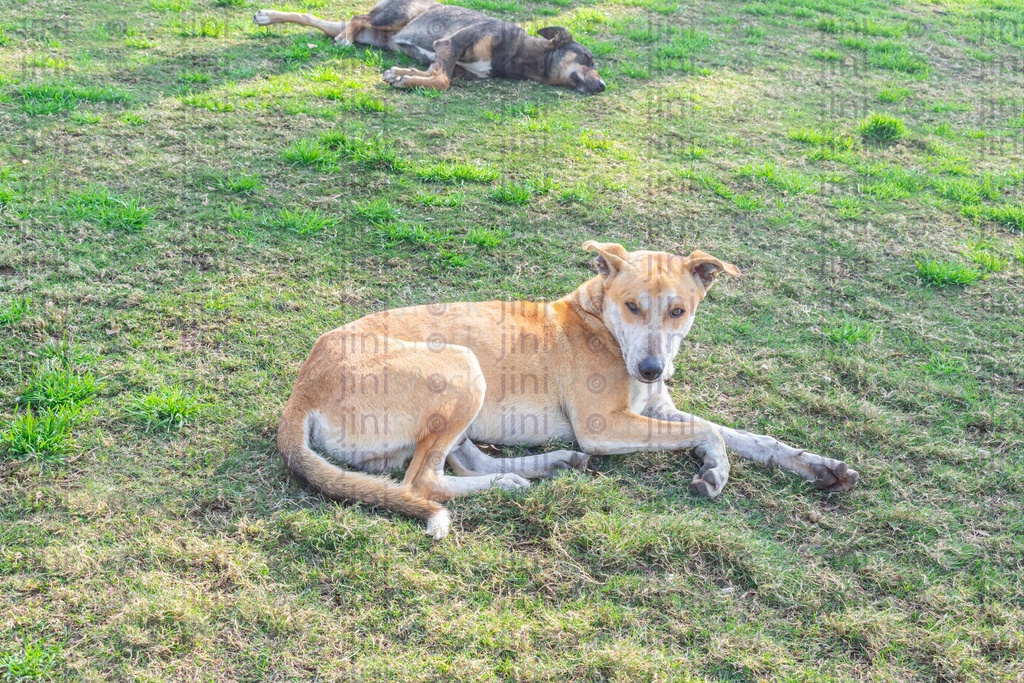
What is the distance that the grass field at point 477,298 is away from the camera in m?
2.96

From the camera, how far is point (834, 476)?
12.7 feet

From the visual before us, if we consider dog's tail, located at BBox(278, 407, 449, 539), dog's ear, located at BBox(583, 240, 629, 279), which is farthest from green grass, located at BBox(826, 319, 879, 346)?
dog's tail, located at BBox(278, 407, 449, 539)

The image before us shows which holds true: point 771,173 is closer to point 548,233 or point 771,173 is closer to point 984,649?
point 548,233

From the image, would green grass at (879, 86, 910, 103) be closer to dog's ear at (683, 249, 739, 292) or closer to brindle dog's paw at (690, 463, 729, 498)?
dog's ear at (683, 249, 739, 292)

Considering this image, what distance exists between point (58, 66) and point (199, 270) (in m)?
4.15

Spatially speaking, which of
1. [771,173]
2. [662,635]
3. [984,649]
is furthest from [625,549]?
[771,173]

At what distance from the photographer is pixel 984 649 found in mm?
3051

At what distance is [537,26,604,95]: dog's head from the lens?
896 cm

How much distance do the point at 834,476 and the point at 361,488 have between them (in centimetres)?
240

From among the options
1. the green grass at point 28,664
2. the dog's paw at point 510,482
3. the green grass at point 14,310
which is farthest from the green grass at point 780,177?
the green grass at point 28,664

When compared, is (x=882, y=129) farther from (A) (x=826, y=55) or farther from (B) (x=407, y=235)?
(B) (x=407, y=235)

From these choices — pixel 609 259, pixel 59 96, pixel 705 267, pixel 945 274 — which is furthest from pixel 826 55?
pixel 59 96

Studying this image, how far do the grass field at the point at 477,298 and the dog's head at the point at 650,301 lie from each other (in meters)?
0.59

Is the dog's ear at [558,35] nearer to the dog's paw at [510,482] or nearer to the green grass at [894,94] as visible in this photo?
the green grass at [894,94]
